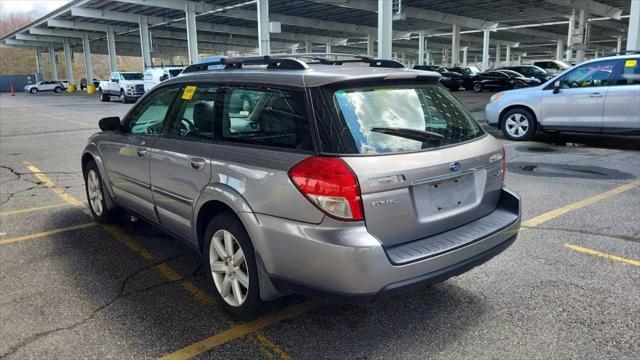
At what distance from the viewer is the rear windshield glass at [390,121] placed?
2715 mm

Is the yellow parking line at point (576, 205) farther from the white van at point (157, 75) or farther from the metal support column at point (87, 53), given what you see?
the metal support column at point (87, 53)

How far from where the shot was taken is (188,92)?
376 centimetres

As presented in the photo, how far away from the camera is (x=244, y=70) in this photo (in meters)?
3.40

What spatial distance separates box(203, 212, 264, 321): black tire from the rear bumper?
0.12 m

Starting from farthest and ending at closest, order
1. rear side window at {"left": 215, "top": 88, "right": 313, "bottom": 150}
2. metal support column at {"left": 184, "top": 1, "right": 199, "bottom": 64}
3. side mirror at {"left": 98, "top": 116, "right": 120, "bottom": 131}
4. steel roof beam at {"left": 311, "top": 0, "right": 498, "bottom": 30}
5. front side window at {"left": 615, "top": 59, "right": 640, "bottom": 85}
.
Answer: metal support column at {"left": 184, "top": 1, "right": 199, "bottom": 64} → steel roof beam at {"left": 311, "top": 0, "right": 498, "bottom": 30} → front side window at {"left": 615, "top": 59, "right": 640, "bottom": 85} → side mirror at {"left": 98, "top": 116, "right": 120, "bottom": 131} → rear side window at {"left": 215, "top": 88, "right": 313, "bottom": 150}

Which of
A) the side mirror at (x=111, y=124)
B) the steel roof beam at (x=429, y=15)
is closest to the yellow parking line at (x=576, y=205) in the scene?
the side mirror at (x=111, y=124)

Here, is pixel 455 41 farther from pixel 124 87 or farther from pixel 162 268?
pixel 162 268

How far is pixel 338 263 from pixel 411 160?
2.32 feet

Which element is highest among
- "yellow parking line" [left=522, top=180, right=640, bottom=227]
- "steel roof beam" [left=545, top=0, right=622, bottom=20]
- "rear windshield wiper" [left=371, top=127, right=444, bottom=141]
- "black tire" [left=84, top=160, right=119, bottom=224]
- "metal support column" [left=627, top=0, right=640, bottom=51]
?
"steel roof beam" [left=545, top=0, right=622, bottom=20]

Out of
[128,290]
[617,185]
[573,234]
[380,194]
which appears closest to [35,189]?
[128,290]

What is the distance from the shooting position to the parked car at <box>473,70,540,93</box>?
2880cm

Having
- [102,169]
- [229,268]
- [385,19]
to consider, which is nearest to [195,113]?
[229,268]

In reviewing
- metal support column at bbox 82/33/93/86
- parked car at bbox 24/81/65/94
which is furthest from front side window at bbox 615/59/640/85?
parked car at bbox 24/81/65/94

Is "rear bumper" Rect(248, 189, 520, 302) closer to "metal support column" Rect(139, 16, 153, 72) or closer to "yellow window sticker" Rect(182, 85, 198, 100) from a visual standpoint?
"yellow window sticker" Rect(182, 85, 198, 100)
